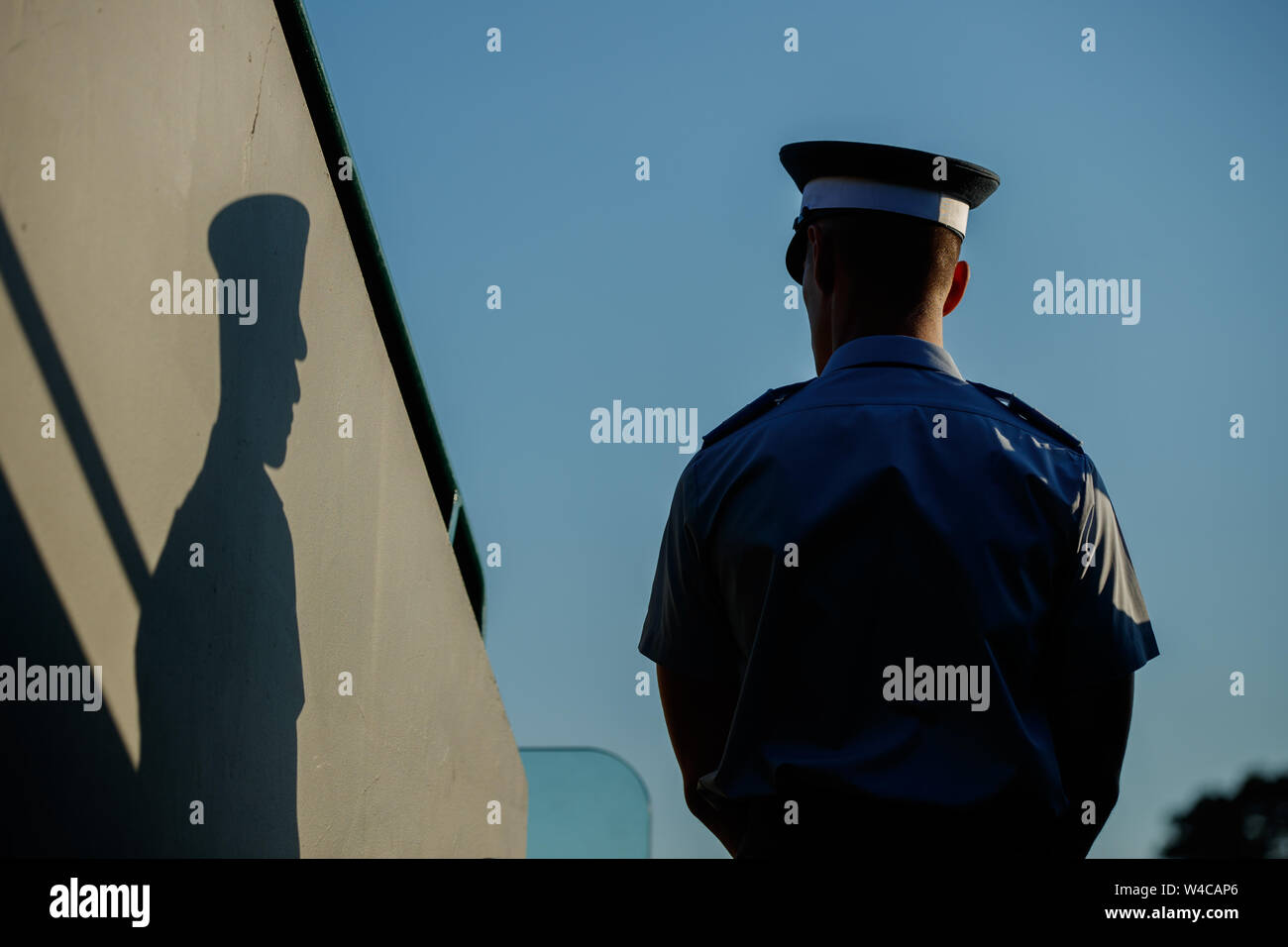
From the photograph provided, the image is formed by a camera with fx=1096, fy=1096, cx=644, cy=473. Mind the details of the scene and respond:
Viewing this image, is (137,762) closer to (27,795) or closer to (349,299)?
(27,795)

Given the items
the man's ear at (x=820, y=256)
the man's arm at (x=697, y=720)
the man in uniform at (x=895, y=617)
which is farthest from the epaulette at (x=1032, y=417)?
the man's arm at (x=697, y=720)

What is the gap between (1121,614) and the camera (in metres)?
1.74

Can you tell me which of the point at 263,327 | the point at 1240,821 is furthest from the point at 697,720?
the point at 1240,821

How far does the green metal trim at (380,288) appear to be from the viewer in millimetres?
2844

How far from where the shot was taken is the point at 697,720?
188 centimetres

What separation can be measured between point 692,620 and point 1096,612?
64 centimetres

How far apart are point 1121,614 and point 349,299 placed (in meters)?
2.11

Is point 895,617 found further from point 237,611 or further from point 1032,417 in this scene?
point 237,611

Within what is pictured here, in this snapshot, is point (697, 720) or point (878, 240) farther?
point (878, 240)

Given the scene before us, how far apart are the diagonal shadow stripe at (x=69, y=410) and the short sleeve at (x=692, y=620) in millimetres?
884

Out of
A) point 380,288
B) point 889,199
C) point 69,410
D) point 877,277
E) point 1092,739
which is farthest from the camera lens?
point 380,288

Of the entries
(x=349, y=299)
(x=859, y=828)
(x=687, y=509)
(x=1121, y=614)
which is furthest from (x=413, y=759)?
(x=1121, y=614)
